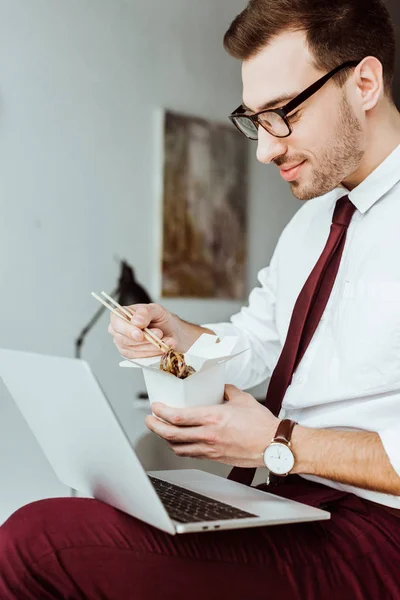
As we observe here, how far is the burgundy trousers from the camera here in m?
1.04

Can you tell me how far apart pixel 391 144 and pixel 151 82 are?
2.41 metres

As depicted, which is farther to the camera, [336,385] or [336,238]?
[336,238]

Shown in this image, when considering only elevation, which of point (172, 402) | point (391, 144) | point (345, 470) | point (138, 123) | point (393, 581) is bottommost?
point (393, 581)

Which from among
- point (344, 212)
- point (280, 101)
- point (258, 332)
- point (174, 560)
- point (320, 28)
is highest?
point (320, 28)

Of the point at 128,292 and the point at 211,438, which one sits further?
the point at 128,292

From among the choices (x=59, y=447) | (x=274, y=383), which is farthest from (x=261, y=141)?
(x=59, y=447)

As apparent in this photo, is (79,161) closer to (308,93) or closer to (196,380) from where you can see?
(308,93)

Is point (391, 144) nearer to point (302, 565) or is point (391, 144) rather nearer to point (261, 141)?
point (261, 141)

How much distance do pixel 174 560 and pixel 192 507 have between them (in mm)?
77

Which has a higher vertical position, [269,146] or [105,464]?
[269,146]

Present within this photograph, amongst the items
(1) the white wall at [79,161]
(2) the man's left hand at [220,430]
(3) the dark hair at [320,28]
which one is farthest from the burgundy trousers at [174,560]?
(1) the white wall at [79,161]

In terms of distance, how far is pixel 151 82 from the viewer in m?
3.79

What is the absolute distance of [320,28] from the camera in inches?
61.2

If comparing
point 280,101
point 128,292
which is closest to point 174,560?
point 280,101
